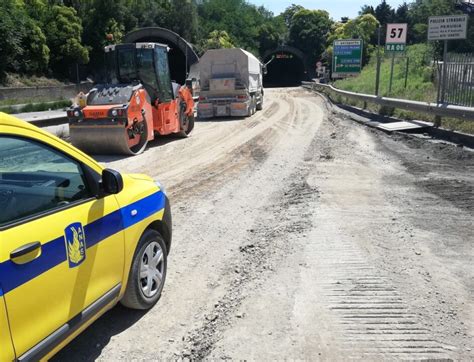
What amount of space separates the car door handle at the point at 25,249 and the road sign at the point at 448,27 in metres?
14.8

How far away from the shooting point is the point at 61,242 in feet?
9.37

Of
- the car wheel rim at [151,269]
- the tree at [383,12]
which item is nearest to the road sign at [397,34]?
the car wheel rim at [151,269]

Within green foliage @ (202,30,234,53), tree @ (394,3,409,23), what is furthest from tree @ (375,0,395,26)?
green foliage @ (202,30,234,53)

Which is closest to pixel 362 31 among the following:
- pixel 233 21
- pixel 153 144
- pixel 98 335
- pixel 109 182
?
pixel 233 21

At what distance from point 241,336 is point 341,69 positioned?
125 feet

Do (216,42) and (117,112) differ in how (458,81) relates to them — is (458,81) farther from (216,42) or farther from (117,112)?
(216,42)

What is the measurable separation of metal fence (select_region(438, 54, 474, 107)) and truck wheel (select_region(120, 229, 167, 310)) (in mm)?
12276

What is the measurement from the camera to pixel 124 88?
491 inches

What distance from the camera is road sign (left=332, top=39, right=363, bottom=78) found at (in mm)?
38031

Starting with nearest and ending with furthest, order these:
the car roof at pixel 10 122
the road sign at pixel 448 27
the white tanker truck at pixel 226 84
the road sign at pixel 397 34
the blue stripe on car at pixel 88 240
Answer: the blue stripe on car at pixel 88 240 < the car roof at pixel 10 122 < the road sign at pixel 448 27 < the road sign at pixel 397 34 < the white tanker truck at pixel 226 84

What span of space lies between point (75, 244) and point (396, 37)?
20734mm

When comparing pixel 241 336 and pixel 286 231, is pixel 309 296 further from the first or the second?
pixel 286 231

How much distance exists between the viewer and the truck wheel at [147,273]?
12.6ft

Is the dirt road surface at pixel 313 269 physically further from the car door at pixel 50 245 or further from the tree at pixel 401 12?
the tree at pixel 401 12
